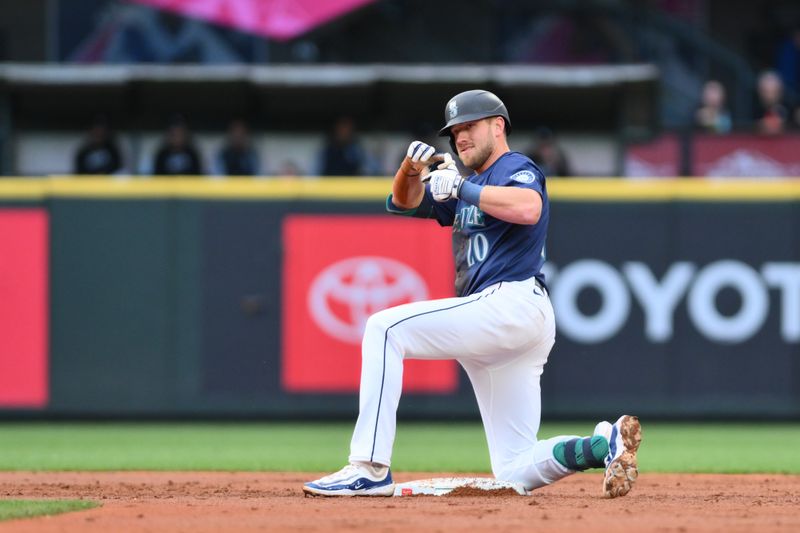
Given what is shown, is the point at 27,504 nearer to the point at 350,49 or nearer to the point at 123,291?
the point at 123,291

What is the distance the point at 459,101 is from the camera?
654 centimetres

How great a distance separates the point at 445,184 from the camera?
6.30 metres

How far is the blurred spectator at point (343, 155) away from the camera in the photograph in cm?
1456

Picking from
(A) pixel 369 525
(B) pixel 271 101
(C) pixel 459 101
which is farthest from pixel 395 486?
(B) pixel 271 101

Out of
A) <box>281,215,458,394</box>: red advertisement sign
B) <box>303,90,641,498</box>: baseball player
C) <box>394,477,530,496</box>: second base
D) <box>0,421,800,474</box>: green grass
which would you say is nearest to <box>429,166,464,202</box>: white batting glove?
<box>303,90,641,498</box>: baseball player

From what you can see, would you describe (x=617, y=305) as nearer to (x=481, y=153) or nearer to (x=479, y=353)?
(x=481, y=153)

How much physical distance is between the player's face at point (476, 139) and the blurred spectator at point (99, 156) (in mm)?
8170

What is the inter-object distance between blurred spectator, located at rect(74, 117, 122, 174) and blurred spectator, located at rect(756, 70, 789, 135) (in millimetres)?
6421

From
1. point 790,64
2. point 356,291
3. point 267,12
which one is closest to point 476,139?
point 356,291

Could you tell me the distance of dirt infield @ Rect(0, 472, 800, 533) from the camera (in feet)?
17.5

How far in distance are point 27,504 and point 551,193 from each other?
23.2ft

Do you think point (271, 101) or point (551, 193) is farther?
point (271, 101)

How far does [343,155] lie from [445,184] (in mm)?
8406

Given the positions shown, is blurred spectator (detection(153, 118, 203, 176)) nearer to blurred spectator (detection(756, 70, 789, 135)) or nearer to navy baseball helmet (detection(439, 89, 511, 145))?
blurred spectator (detection(756, 70, 789, 135))
